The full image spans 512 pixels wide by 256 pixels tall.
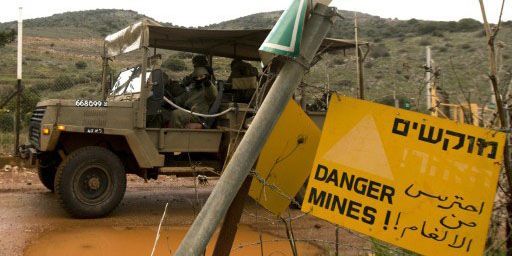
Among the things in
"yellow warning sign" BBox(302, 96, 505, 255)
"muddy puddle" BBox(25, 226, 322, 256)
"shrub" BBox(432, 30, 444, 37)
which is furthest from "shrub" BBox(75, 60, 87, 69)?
"yellow warning sign" BBox(302, 96, 505, 255)

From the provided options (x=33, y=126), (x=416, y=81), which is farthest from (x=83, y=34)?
(x=416, y=81)

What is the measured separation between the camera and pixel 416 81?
2.72 metres

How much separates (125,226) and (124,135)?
1.19 m

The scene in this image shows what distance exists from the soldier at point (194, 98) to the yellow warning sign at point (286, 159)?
540 centimetres

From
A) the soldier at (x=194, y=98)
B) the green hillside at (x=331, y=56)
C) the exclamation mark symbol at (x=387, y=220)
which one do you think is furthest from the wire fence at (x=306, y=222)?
the soldier at (x=194, y=98)

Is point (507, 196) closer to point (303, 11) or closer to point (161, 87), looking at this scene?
point (303, 11)

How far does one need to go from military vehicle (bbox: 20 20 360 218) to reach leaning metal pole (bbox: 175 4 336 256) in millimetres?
4673

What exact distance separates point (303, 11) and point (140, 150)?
5681mm

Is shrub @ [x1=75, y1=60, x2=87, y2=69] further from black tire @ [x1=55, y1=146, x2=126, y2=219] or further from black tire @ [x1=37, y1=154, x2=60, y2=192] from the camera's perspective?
black tire @ [x1=55, y1=146, x2=126, y2=219]

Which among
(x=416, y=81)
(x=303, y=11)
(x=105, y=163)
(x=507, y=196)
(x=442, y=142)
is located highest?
(x=303, y=11)

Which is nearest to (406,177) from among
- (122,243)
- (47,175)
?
(122,243)

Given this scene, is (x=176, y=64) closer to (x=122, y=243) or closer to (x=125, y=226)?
(x=125, y=226)

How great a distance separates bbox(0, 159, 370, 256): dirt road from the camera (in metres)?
5.36

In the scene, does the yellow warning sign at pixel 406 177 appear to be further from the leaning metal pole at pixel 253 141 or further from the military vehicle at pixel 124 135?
the military vehicle at pixel 124 135
